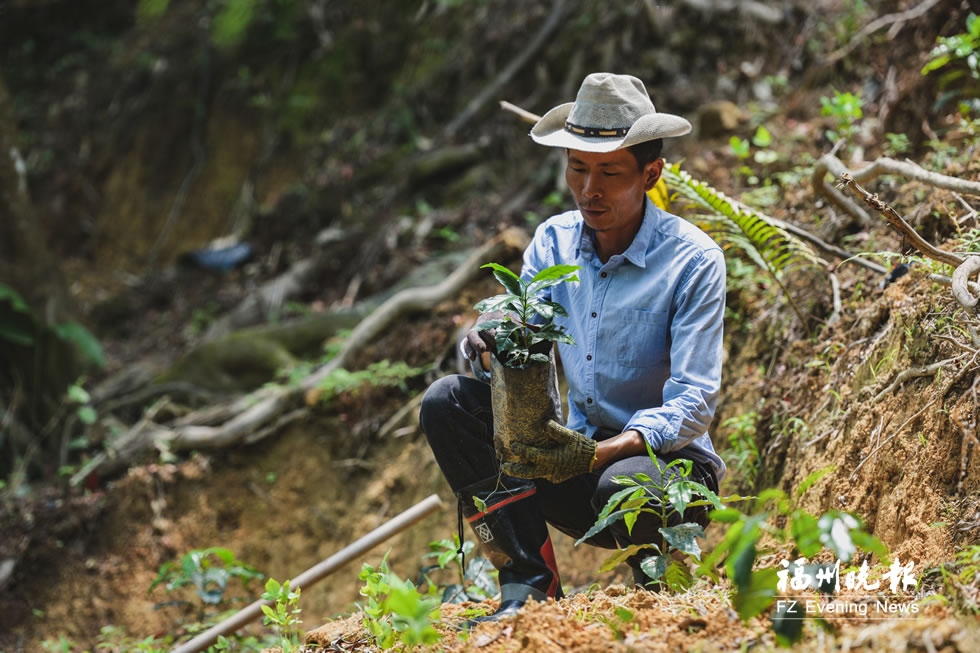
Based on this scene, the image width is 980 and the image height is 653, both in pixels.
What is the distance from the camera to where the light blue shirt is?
8.86 ft

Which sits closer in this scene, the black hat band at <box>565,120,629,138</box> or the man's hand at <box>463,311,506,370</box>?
the man's hand at <box>463,311,506,370</box>

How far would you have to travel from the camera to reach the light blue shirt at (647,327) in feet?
8.86

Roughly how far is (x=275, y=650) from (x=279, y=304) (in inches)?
195

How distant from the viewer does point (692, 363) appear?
8.77 feet

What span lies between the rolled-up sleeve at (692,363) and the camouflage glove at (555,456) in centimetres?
21

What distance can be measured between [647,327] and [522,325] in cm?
56

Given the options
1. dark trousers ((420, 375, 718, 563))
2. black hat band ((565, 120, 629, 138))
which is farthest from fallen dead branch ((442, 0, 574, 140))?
dark trousers ((420, 375, 718, 563))

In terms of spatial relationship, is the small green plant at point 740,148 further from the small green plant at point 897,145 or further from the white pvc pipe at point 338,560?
the white pvc pipe at point 338,560

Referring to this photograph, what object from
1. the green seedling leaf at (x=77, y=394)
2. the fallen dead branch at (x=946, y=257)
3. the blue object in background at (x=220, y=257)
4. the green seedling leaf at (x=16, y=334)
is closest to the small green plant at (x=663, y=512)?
the fallen dead branch at (x=946, y=257)

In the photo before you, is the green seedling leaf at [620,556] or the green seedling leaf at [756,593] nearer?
the green seedling leaf at [756,593]

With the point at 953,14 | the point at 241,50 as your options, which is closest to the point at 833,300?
the point at 953,14

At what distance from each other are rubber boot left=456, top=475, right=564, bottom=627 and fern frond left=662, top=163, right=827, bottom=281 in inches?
68.4

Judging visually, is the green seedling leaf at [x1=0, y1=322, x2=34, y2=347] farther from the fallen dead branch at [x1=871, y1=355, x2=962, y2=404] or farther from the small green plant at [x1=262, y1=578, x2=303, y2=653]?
the fallen dead branch at [x1=871, y1=355, x2=962, y2=404]

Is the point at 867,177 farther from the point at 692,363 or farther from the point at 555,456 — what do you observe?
the point at 555,456
